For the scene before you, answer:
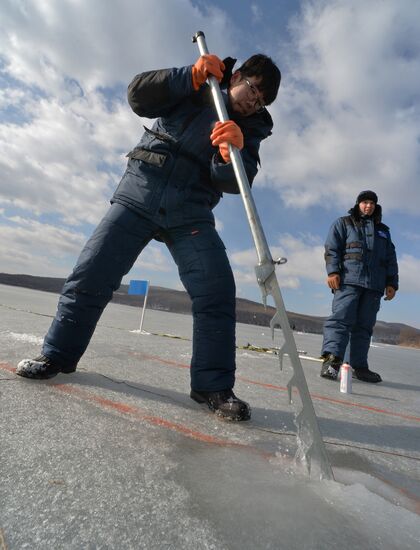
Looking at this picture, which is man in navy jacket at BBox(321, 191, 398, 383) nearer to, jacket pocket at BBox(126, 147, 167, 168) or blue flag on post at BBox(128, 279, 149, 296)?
jacket pocket at BBox(126, 147, 167, 168)

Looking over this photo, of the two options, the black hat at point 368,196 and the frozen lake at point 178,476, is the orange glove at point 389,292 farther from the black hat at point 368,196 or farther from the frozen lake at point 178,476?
the frozen lake at point 178,476

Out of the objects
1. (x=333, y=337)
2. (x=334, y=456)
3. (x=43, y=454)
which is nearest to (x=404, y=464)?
(x=334, y=456)

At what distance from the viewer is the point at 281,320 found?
5.28 ft

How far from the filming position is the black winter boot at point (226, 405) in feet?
6.33

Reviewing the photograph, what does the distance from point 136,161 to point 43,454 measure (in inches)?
74.8

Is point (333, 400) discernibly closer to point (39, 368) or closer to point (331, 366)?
point (331, 366)

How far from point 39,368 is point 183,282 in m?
1.01

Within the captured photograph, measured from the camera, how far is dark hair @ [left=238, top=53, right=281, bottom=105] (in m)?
2.36

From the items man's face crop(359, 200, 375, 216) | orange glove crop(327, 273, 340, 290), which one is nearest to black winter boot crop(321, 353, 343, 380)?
orange glove crop(327, 273, 340, 290)

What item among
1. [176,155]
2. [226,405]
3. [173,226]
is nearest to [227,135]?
[176,155]

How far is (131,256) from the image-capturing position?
96.7 inches

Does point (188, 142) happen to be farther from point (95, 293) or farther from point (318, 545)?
point (318, 545)

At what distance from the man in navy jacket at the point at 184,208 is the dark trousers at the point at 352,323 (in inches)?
97.0

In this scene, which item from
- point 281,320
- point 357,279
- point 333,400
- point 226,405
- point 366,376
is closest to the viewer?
point 281,320
